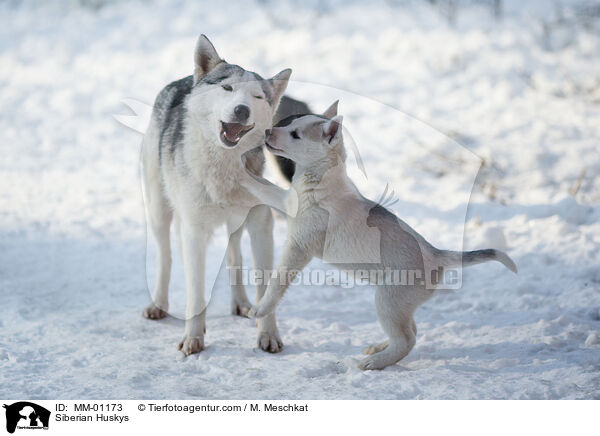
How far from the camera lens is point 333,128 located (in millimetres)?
3002

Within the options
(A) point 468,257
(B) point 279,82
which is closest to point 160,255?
(B) point 279,82

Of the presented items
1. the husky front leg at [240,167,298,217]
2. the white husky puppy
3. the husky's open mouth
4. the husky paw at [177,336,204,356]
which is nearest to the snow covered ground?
the husky paw at [177,336,204,356]

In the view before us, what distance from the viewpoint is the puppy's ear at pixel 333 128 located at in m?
2.97

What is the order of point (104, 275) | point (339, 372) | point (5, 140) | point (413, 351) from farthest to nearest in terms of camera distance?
1. point (5, 140)
2. point (104, 275)
3. point (413, 351)
4. point (339, 372)

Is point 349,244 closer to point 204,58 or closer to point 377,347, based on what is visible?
point 377,347

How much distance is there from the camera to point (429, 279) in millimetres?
3166

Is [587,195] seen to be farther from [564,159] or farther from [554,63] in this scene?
[554,63]

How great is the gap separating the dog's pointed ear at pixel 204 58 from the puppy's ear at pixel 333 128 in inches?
29.4

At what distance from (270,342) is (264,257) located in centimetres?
46

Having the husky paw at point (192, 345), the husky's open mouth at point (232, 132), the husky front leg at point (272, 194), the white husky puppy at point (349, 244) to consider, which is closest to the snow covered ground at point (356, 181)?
the husky paw at point (192, 345)

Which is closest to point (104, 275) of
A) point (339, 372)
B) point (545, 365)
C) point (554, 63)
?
point (339, 372)

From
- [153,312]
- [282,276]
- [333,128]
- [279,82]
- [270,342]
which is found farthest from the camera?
[153,312]

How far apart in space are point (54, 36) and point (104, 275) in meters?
6.15

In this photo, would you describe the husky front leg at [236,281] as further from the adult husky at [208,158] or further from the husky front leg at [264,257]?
the husky front leg at [264,257]
